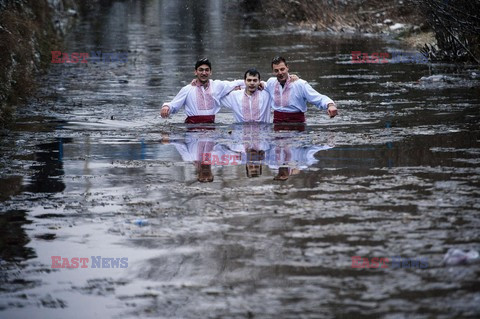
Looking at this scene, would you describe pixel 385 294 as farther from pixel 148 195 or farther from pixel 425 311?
pixel 148 195

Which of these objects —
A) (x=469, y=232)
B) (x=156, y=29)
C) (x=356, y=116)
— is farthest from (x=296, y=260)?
(x=156, y=29)

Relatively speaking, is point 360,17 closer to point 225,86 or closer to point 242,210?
point 225,86

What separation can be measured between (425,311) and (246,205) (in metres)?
3.36

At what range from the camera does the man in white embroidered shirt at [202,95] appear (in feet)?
52.9

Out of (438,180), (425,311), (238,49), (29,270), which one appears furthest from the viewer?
(238,49)

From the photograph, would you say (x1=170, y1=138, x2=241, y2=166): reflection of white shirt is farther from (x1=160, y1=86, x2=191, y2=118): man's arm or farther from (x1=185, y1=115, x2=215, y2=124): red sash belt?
(x1=185, y1=115, x2=215, y2=124): red sash belt

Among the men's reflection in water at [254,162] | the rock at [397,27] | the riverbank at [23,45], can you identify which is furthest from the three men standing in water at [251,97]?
the rock at [397,27]

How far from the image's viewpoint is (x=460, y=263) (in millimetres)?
7281

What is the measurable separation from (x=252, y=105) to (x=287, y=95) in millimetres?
601

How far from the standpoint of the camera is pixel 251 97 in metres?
15.9

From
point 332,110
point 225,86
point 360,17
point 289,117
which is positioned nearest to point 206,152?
point 332,110

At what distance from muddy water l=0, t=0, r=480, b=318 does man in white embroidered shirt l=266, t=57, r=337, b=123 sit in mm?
412

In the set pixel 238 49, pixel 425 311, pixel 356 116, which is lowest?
pixel 425 311

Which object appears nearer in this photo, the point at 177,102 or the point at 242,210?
the point at 242,210
